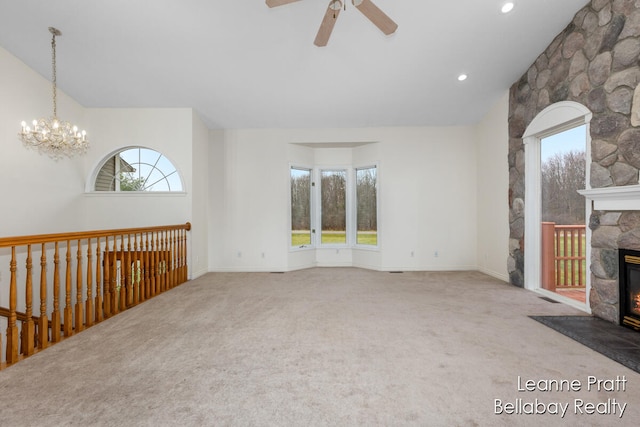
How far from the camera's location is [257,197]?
17.8 feet

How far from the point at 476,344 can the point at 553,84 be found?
3425 mm

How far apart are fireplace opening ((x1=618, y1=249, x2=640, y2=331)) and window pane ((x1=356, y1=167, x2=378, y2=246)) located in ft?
11.1

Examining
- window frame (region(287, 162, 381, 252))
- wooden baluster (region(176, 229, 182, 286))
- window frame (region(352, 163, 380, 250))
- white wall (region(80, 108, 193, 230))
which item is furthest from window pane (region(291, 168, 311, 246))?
wooden baluster (region(176, 229, 182, 286))

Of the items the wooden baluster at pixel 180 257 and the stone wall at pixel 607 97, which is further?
the wooden baluster at pixel 180 257

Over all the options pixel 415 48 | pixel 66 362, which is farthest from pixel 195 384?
pixel 415 48

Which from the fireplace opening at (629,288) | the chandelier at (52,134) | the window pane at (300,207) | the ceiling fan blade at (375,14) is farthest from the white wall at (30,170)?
the fireplace opening at (629,288)

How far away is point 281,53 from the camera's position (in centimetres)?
364

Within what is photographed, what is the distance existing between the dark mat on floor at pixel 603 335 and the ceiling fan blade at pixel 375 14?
3109 millimetres

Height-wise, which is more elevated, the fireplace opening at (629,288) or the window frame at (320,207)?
the window frame at (320,207)

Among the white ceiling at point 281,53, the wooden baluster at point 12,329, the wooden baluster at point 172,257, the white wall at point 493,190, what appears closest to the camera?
the wooden baluster at point 12,329

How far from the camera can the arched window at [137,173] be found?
479 centimetres

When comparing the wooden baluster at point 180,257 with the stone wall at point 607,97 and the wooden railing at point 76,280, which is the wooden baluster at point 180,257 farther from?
the stone wall at point 607,97

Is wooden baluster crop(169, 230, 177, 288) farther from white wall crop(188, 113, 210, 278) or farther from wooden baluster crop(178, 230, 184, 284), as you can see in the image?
white wall crop(188, 113, 210, 278)

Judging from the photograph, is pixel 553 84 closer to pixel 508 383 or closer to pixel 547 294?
pixel 547 294
